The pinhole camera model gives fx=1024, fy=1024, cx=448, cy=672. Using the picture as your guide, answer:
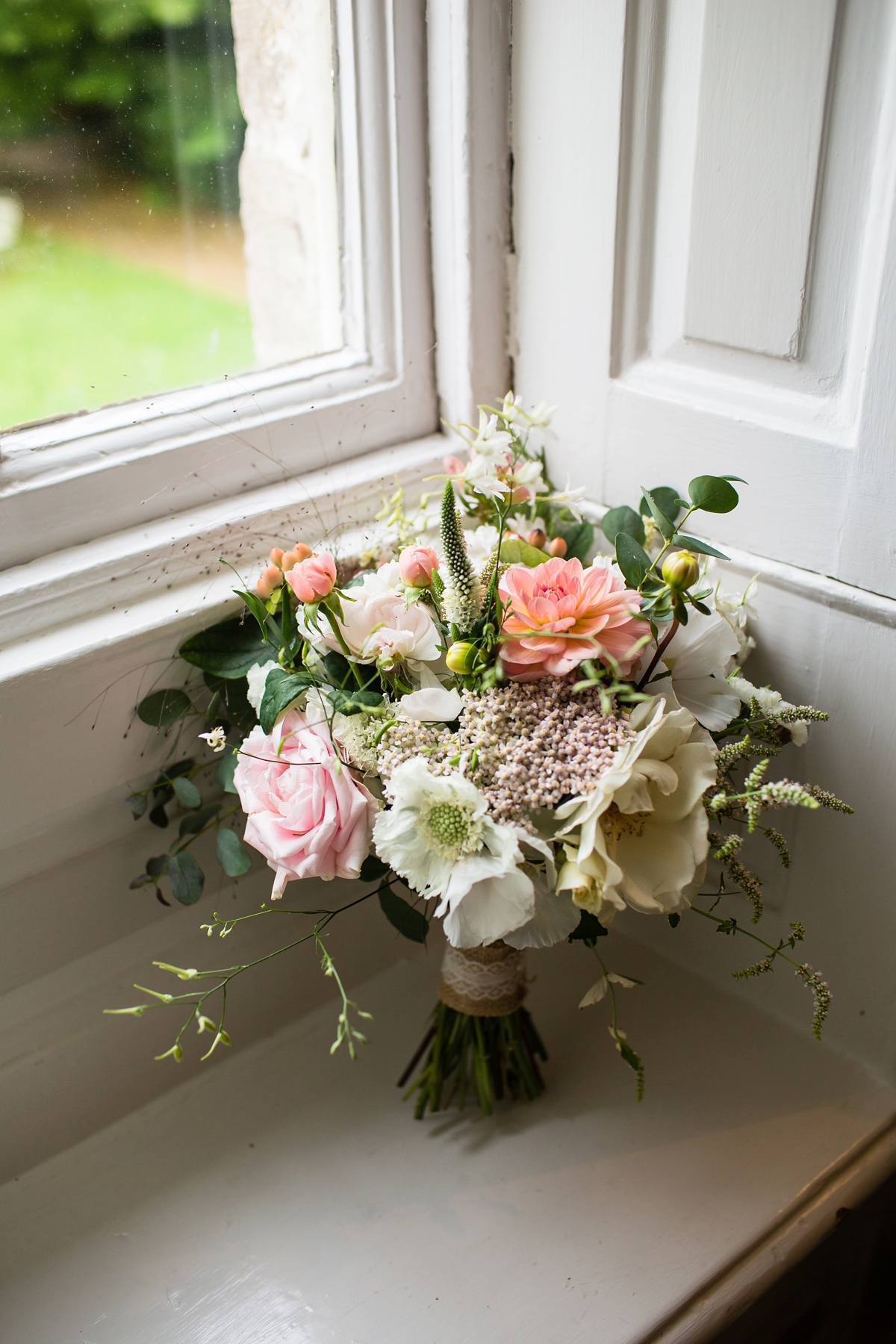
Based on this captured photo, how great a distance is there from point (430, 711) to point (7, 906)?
1.30ft

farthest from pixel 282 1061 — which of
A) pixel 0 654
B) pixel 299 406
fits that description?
pixel 299 406

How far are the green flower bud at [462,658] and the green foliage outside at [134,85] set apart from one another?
493 mm

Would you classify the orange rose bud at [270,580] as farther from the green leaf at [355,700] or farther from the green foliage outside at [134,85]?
the green foliage outside at [134,85]

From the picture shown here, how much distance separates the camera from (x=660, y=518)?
781 millimetres

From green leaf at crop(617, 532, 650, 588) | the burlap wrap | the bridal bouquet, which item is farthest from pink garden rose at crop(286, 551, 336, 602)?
the burlap wrap

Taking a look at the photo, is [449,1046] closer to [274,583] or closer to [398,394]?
[274,583]

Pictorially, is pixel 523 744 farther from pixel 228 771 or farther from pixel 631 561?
pixel 228 771

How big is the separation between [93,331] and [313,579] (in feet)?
1.13

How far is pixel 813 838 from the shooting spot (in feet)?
2.85

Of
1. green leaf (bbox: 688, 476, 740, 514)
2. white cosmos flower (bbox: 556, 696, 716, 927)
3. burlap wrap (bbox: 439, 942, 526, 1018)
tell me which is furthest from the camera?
burlap wrap (bbox: 439, 942, 526, 1018)

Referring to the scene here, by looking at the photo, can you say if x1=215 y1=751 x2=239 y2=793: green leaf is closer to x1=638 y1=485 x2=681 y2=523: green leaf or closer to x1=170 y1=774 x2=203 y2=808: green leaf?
x1=170 y1=774 x2=203 y2=808: green leaf

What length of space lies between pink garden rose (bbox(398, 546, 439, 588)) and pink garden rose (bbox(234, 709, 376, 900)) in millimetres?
120

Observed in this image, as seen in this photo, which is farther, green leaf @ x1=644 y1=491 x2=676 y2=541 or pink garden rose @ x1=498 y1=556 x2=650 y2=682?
green leaf @ x1=644 y1=491 x2=676 y2=541

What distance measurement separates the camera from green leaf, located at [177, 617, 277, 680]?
81cm
